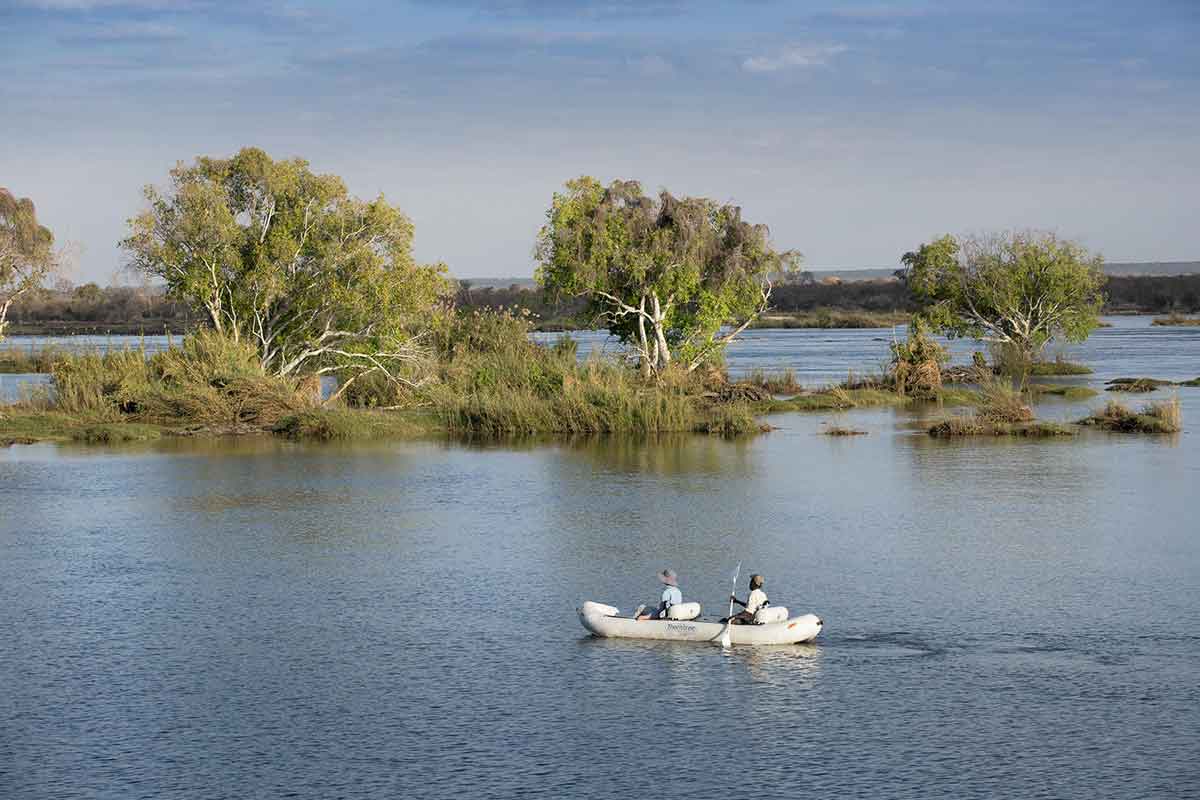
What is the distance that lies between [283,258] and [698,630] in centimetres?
2087

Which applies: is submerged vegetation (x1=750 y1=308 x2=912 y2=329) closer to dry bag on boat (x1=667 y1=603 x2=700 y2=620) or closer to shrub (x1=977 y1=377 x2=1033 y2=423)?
shrub (x1=977 y1=377 x2=1033 y2=423)

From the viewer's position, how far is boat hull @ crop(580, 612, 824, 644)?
12.2m

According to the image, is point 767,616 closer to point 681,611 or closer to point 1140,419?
point 681,611

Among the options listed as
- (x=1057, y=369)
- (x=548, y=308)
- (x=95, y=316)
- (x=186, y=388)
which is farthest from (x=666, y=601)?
(x=95, y=316)

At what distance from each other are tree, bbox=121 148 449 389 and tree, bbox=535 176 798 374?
158 inches

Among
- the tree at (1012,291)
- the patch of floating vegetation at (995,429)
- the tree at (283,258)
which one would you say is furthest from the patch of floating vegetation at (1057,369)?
the tree at (283,258)

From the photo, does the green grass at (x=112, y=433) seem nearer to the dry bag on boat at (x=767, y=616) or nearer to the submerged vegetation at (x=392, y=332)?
the submerged vegetation at (x=392, y=332)

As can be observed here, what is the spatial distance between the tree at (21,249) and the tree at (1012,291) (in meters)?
27.1

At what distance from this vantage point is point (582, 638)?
1268cm

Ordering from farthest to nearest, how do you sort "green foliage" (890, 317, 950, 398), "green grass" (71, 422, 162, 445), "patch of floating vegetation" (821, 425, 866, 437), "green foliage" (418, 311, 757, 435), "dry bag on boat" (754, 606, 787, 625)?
"green foliage" (890, 317, 950, 398) → "green foliage" (418, 311, 757, 435) → "patch of floating vegetation" (821, 425, 866, 437) → "green grass" (71, 422, 162, 445) → "dry bag on boat" (754, 606, 787, 625)

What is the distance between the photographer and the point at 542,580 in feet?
49.5

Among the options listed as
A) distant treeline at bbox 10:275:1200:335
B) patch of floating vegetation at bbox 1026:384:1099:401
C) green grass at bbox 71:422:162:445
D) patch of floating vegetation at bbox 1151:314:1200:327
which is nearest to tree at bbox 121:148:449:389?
green grass at bbox 71:422:162:445

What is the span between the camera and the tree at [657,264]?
3550 cm

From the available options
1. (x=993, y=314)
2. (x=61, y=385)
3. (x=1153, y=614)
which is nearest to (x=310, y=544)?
(x=1153, y=614)
